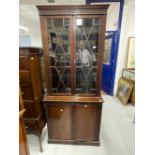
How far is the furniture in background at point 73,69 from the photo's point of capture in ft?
5.44

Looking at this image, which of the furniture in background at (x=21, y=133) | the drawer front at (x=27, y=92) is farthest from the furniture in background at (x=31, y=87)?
the furniture in background at (x=21, y=133)

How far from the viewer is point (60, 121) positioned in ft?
6.45

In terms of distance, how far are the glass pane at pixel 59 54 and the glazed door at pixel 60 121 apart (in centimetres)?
27

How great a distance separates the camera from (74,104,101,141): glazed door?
6.17ft

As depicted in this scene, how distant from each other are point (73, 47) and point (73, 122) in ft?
3.68

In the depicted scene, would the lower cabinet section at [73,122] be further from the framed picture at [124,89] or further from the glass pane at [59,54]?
the framed picture at [124,89]

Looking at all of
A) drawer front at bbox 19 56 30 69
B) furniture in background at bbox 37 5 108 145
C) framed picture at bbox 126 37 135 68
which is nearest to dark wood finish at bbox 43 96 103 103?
furniture in background at bbox 37 5 108 145

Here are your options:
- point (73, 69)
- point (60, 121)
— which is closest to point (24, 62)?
point (73, 69)

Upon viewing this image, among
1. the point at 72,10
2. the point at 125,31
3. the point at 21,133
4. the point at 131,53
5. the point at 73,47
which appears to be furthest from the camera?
the point at 131,53

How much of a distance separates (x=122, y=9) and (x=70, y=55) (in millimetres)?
2520

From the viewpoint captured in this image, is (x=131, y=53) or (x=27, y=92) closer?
(x=27, y=92)

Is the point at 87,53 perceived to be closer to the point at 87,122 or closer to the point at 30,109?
the point at 87,122

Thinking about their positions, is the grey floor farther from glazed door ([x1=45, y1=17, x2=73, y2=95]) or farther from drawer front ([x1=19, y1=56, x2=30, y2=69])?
drawer front ([x1=19, y1=56, x2=30, y2=69])
